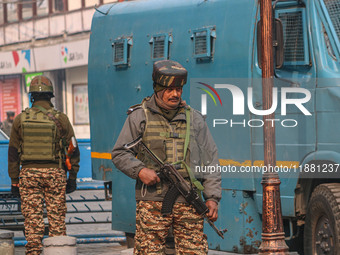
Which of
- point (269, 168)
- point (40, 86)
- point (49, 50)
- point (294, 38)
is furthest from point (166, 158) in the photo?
point (49, 50)

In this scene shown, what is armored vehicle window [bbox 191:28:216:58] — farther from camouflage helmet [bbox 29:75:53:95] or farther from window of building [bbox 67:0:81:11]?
window of building [bbox 67:0:81:11]

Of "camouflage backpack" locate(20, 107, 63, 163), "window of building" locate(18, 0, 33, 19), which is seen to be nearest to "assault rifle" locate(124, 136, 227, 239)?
"camouflage backpack" locate(20, 107, 63, 163)

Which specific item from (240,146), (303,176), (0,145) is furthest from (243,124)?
(0,145)

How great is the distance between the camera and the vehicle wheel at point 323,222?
28.7 feet

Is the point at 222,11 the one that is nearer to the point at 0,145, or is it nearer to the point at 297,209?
the point at 297,209

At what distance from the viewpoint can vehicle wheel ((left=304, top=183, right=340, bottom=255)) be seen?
8.73 m

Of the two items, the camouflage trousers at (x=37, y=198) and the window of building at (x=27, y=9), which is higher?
Answer: the window of building at (x=27, y=9)

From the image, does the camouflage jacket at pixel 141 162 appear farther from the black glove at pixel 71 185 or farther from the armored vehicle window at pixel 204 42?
Answer: the black glove at pixel 71 185

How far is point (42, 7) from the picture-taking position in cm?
4269

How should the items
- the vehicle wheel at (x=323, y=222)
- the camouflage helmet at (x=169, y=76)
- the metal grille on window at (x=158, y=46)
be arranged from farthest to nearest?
Answer: the metal grille on window at (x=158, y=46) < the vehicle wheel at (x=323, y=222) < the camouflage helmet at (x=169, y=76)

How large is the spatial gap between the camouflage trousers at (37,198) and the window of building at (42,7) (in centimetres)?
3242

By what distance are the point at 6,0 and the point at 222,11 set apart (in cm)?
3635

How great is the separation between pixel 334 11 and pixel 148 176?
3.36m

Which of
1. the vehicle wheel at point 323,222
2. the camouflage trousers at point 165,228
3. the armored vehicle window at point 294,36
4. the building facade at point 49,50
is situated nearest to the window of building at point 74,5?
the building facade at point 49,50
